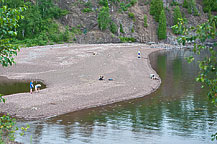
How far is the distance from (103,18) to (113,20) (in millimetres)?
7415

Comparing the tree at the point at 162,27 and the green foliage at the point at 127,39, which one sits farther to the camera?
the tree at the point at 162,27

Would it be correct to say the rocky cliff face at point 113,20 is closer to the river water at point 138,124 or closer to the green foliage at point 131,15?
the green foliage at point 131,15

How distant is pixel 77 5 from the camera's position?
10975cm

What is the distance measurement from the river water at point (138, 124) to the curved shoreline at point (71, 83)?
180 cm

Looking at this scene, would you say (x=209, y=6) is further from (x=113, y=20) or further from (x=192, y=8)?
(x=113, y=20)

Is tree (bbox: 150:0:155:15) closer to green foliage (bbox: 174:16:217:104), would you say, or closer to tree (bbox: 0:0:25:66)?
green foliage (bbox: 174:16:217:104)

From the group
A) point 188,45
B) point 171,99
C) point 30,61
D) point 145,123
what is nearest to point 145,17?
point 188,45

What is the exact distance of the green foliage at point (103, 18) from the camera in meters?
102

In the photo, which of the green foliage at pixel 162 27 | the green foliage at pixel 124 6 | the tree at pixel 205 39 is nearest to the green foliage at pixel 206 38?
the tree at pixel 205 39

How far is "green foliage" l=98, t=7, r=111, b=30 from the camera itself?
102375 millimetres

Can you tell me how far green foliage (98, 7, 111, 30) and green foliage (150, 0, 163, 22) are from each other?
23457 millimetres

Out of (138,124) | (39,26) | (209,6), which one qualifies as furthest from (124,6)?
(138,124)

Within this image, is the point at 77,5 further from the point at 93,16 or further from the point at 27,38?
the point at 27,38

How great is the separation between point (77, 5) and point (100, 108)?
87.1m
